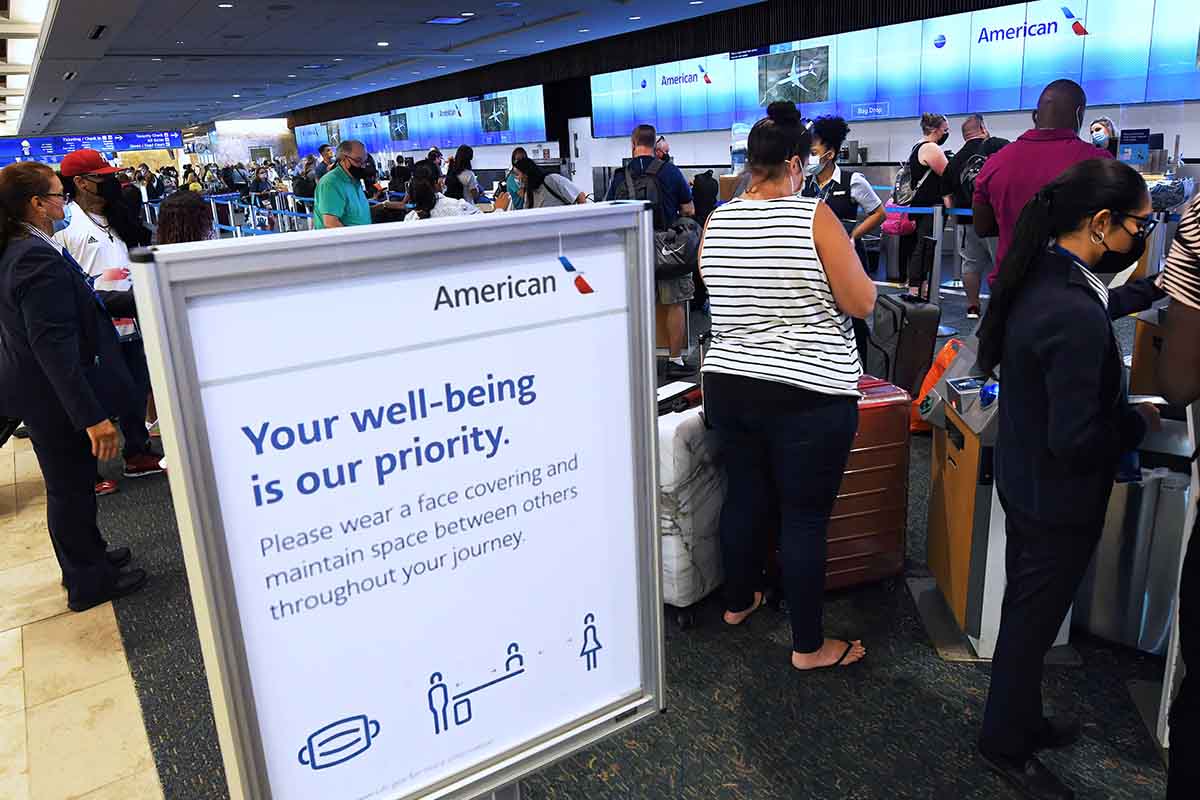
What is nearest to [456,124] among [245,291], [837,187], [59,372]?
[837,187]

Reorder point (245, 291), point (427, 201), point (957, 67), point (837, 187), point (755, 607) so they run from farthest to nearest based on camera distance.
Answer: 1. point (957, 67)
2. point (427, 201)
3. point (837, 187)
4. point (755, 607)
5. point (245, 291)

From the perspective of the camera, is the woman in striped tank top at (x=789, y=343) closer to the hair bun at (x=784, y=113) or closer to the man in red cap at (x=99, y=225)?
A: the hair bun at (x=784, y=113)

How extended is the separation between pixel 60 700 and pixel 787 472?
225cm

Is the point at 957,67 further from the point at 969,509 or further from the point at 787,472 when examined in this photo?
the point at 787,472

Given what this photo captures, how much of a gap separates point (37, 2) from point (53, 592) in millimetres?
9649

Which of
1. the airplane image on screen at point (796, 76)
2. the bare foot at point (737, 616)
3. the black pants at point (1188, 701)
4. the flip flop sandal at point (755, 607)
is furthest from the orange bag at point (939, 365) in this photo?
the airplane image on screen at point (796, 76)

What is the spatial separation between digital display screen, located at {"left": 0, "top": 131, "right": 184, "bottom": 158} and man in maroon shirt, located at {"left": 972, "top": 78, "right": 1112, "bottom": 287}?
1922 cm

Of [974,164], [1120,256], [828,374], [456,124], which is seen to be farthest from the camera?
[456,124]

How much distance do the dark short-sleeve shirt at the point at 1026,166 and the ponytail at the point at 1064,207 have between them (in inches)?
73.9

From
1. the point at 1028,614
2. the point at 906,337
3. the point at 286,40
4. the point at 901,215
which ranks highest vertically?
the point at 286,40

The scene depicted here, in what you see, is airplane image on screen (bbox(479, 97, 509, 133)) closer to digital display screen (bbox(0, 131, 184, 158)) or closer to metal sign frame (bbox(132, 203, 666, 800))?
digital display screen (bbox(0, 131, 184, 158))

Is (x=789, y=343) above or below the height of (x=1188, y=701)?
above

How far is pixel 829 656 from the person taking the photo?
2.46 meters

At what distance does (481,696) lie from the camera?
119 cm
